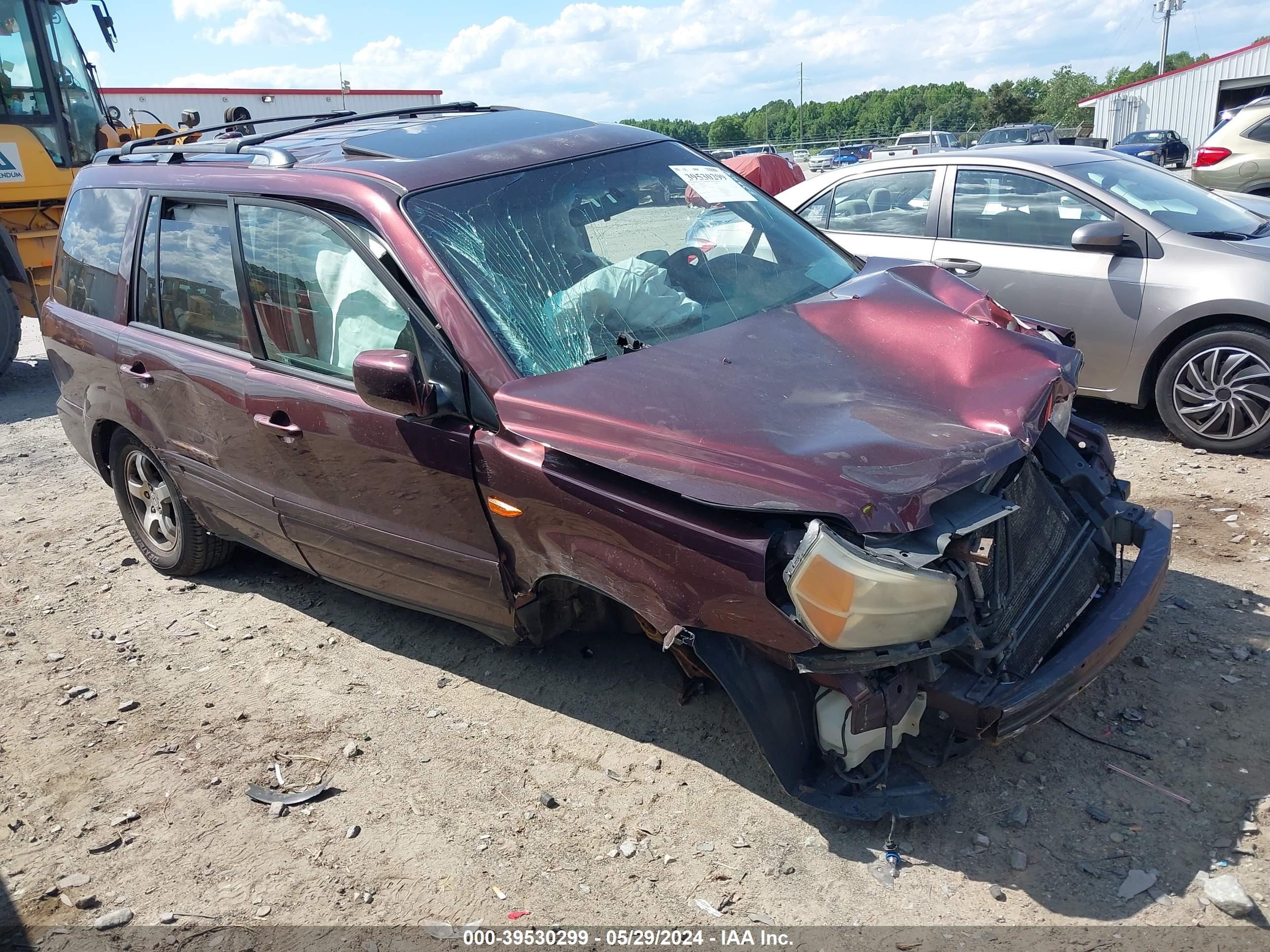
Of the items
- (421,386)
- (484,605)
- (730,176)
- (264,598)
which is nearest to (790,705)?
(484,605)

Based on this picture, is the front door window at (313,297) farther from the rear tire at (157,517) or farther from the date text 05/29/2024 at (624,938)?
the date text 05/29/2024 at (624,938)

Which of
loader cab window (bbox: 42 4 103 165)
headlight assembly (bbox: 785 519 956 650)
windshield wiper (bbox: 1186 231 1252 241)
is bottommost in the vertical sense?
headlight assembly (bbox: 785 519 956 650)

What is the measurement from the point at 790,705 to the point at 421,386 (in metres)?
1.46

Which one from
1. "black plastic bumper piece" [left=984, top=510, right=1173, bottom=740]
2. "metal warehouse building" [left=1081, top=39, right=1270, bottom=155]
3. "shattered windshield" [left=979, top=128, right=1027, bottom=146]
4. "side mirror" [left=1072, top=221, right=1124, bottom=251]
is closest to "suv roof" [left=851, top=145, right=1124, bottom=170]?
"side mirror" [left=1072, top=221, right=1124, bottom=251]

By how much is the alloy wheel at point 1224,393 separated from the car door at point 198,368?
465cm

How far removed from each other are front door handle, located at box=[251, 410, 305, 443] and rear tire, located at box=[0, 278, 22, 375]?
23.8 feet

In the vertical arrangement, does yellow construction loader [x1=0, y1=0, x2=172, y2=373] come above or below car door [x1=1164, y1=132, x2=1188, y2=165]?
above

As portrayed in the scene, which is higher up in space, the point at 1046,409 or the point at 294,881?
the point at 1046,409

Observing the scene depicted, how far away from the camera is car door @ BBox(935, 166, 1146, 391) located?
212 inches

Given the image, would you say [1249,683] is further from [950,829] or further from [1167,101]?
[1167,101]

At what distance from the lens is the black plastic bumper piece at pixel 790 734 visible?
259cm

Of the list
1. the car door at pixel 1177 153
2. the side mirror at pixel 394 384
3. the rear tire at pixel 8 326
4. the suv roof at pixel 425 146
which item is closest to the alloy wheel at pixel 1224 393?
the suv roof at pixel 425 146

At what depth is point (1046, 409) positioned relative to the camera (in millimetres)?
2898

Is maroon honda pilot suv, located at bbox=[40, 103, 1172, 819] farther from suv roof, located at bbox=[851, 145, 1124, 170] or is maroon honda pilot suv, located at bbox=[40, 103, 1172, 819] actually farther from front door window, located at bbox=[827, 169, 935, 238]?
suv roof, located at bbox=[851, 145, 1124, 170]
